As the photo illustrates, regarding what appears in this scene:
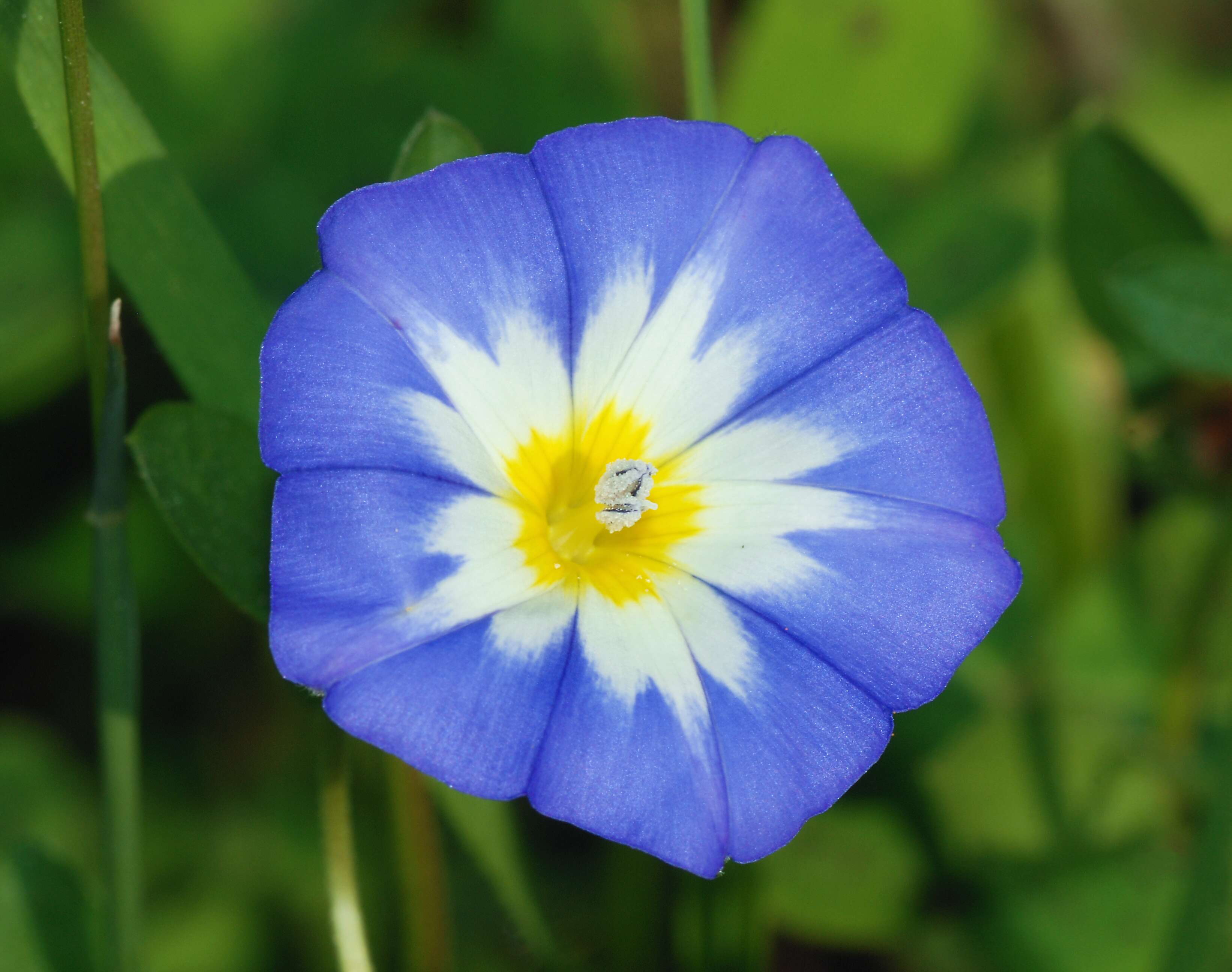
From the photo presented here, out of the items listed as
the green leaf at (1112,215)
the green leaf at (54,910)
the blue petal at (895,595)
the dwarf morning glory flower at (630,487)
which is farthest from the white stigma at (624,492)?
the green leaf at (1112,215)

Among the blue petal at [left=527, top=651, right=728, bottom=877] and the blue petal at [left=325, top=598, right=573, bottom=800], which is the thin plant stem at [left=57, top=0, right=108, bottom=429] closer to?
the blue petal at [left=325, top=598, right=573, bottom=800]

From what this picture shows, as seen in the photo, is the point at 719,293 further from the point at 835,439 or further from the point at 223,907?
the point at 223,907

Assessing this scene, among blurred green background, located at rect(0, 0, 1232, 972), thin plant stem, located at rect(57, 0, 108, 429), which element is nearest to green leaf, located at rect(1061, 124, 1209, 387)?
blurred green background, located at rect(0, 0, 1232, 972)

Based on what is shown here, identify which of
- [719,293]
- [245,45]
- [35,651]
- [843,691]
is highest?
[245,45]

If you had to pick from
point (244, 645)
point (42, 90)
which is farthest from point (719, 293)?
point (244, 645)

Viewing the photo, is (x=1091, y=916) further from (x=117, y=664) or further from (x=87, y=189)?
(x=87, y=189)

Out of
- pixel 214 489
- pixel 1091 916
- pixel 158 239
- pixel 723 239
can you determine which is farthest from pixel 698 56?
pixel 1091 916
